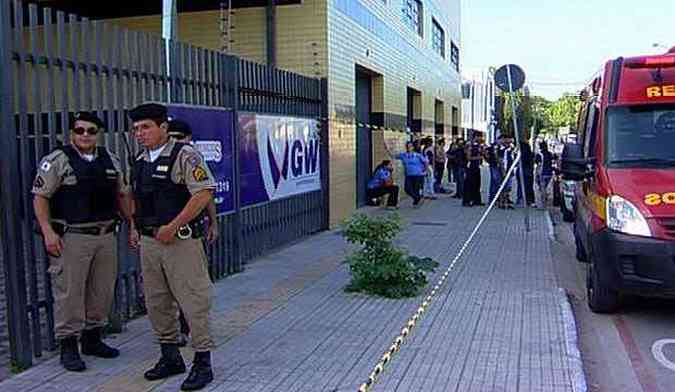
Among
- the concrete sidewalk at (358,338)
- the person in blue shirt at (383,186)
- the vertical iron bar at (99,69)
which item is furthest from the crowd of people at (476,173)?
the vertical iron bar at (99,69)

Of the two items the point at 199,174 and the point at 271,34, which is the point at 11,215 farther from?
the point at 271,34

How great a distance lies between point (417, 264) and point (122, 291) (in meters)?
3.17

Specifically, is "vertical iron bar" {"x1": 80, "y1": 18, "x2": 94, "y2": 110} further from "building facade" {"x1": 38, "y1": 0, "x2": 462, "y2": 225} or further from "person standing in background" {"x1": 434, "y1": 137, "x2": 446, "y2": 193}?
"person standing in background" {"x1": 434, "y1": 137, "x2": 446, "y2": 193}

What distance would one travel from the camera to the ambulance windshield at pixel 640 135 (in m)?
7.57

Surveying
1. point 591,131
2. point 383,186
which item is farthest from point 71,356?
point 383,186

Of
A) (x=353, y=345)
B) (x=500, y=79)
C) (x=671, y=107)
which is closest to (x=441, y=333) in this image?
(x=353, y=345)

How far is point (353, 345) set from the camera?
6.36 m

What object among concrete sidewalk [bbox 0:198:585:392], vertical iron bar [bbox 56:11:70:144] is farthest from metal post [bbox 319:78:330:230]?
vertical iron bar [bbox 56:11:70:144]

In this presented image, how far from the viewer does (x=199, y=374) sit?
5.21 m

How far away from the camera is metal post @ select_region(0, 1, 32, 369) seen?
17.9 ft

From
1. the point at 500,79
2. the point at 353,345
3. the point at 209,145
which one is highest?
the point at 500,79

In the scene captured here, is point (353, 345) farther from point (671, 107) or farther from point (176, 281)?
point (671, 107)

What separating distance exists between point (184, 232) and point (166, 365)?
100 cm

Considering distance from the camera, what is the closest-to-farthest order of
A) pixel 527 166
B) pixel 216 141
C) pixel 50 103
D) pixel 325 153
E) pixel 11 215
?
pixel 11 215
pixel 50 103
pixel 216 141
pixel 325 153
pixel 527 166
